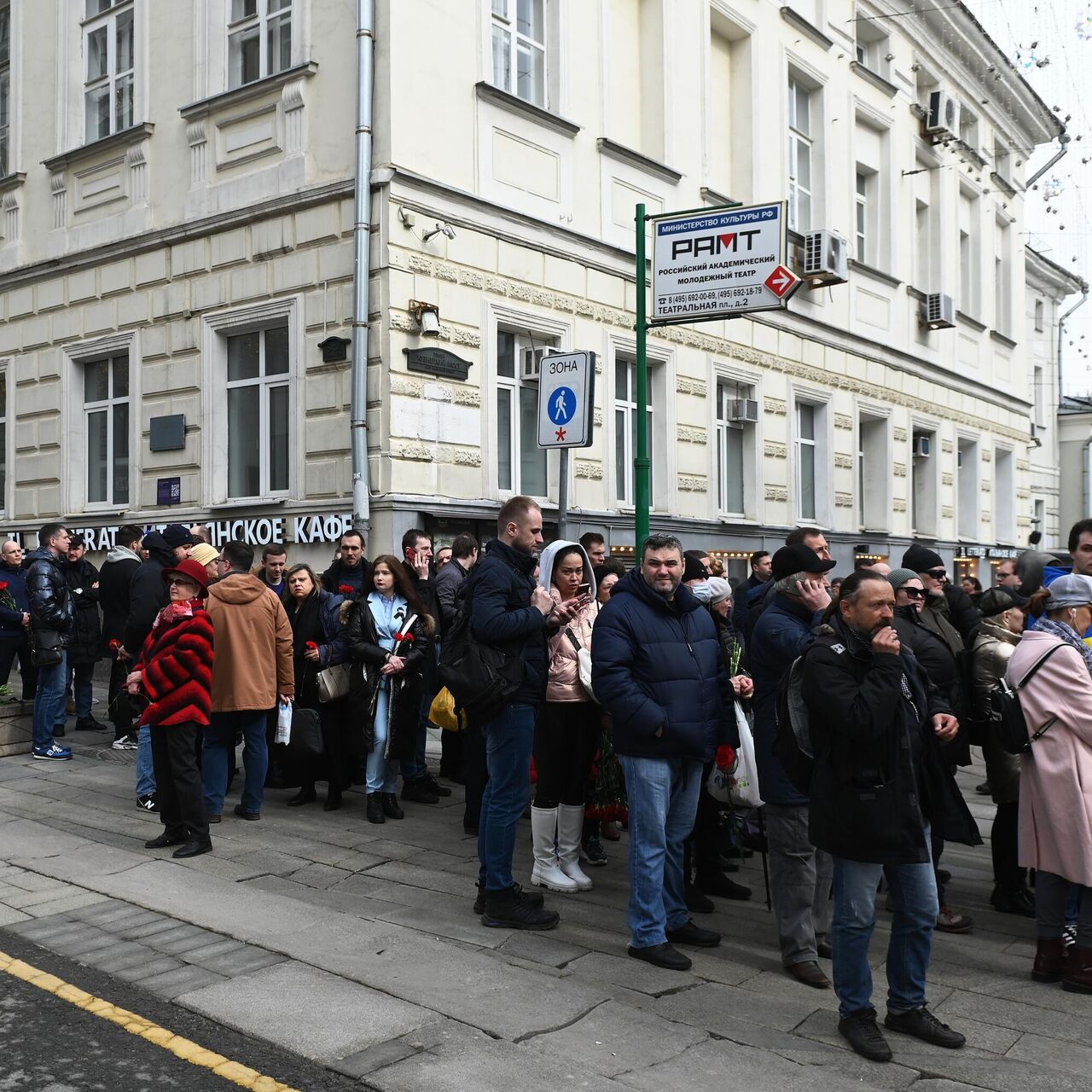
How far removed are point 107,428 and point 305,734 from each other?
7.96m

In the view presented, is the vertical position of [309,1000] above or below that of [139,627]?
below

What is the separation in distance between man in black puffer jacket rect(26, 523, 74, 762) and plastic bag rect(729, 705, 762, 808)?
6.43 m

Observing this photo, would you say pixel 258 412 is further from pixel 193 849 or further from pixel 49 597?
pixel 193 849

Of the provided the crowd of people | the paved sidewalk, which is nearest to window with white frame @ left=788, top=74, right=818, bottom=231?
the crowd of people

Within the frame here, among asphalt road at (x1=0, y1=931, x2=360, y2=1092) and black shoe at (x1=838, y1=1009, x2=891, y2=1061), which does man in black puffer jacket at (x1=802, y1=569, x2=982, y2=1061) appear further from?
asphalt road at (x1=0, y1=931, x2=360, y2=1092)

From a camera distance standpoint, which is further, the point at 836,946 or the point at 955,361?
the point at 955,361

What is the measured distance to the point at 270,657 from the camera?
8047 mm

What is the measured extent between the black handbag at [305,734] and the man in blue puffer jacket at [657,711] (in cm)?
336

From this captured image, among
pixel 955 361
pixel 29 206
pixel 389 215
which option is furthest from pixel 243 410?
pixel 955 361

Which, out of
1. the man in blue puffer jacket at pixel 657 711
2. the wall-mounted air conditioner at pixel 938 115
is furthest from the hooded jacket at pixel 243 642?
the wall-mounted air conditioner at pixel 938 115

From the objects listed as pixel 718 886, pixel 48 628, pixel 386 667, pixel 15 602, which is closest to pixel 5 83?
pixel 15 602

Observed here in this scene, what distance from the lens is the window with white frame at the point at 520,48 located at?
13.2 meters

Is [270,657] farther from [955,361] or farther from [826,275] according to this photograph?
[955,361]

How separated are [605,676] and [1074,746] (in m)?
2.11
